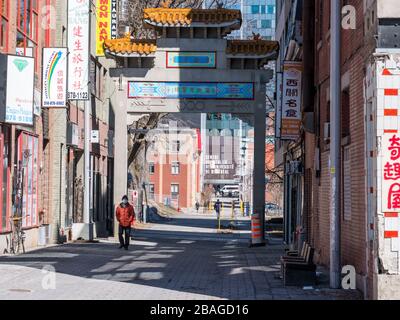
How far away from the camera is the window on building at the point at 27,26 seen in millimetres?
25094

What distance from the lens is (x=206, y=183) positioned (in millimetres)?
109938

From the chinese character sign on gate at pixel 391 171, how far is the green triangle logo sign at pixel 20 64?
12.7m

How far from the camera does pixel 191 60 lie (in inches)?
1275

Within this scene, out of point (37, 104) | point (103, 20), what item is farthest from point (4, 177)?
point (103, 20)

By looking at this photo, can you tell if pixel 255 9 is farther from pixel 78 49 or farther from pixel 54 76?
pixel 54 76

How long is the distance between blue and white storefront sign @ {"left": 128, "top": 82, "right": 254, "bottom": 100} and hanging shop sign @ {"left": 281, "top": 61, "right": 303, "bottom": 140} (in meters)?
6.33

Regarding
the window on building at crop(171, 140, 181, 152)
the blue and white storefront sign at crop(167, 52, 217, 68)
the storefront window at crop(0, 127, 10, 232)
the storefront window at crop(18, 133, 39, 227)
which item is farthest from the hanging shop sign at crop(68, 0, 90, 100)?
the window on building at crop(171, 140, 181, 152)

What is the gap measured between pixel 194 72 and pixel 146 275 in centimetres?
1580

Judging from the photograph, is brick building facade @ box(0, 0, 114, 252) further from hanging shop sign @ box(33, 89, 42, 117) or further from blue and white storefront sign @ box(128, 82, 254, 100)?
blue and white storefront sign @ box(128, 82, 254, 100)

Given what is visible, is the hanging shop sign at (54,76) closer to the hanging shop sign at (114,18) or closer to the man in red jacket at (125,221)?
the man in red jacket at (125,221)

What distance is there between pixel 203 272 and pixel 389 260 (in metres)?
7.49

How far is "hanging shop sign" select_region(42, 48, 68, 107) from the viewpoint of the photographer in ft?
88.1

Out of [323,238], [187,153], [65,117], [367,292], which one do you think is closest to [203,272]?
[323,238]

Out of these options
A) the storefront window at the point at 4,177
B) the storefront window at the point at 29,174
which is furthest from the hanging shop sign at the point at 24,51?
the storefront window at the point at 4,177
